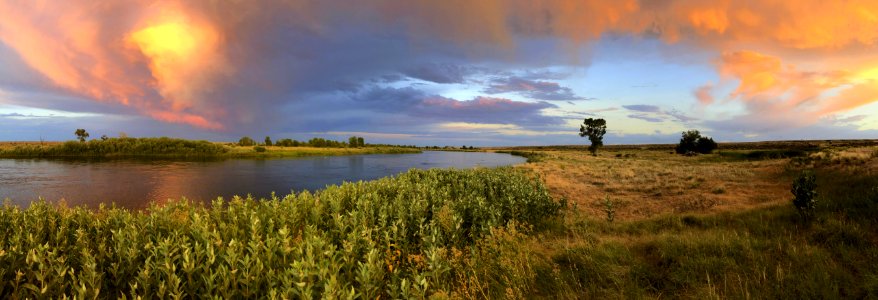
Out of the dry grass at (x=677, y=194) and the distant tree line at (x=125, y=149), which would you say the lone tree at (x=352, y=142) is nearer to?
the distant tree line at (x=125, y=149)

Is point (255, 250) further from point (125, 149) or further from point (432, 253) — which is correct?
point (125, 149)

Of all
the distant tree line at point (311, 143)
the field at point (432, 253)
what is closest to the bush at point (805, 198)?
the field at point (432, 253)

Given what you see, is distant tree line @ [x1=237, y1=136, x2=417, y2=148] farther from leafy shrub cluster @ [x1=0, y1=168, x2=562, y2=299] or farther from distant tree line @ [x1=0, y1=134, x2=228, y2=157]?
leafy shrub cluster @ [x1=0, y1=168, x2=562, y2=299]

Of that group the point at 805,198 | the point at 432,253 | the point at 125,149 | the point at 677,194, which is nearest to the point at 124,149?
the point at 125,149

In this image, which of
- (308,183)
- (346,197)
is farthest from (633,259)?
(308,183)

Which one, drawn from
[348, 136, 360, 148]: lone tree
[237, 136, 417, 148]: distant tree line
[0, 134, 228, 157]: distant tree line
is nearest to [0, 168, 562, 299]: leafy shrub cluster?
[0, 134, 228, 157]: distant tree line

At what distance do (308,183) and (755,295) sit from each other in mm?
35984

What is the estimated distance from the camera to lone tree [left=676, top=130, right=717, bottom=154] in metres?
68.3

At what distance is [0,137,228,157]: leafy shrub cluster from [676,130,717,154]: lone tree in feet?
330

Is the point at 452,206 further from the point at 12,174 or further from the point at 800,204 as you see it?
the point at 12,174

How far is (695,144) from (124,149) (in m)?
118

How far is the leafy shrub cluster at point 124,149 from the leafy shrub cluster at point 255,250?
74847 millimetres

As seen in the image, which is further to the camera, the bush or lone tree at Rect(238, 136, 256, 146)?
lone tree at Rect(238, 136, 256, 146)

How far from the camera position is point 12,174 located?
37.4 meters
